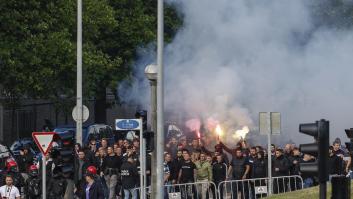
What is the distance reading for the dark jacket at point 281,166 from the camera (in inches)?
1224

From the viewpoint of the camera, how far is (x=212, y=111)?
41.5m

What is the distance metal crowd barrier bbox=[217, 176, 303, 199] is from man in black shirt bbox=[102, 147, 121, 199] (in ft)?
9.69

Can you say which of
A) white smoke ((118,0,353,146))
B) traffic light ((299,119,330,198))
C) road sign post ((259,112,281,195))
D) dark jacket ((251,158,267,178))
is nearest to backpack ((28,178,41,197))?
dark jacket ((251,158,267,178))

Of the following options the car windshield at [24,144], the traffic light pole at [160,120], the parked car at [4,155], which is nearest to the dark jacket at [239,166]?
the traffic light pole at [160,120]

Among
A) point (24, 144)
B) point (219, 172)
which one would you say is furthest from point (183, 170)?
point (24, 144)

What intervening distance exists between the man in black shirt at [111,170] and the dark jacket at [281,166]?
413cm

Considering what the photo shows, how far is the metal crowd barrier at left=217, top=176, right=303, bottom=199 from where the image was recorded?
1202 inches

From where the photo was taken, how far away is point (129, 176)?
31375mm

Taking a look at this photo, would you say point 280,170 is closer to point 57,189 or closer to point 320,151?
point 57,189

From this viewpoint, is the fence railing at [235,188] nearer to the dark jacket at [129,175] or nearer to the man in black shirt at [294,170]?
the man in black shirt at [294,170]

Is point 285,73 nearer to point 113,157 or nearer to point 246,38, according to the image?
Result: point 246,38

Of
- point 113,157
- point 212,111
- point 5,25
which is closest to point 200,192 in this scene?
point 113,157

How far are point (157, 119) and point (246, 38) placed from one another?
41.3 ft

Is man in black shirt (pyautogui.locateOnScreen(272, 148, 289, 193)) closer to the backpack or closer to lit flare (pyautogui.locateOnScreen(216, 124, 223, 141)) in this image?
the backpack
